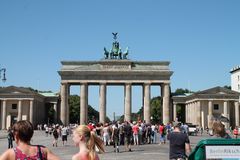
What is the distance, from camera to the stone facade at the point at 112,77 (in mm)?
91375

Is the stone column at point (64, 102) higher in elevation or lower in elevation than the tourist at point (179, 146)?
higher

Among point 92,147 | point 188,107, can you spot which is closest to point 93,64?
point 188,107

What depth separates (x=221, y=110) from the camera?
95250 mm

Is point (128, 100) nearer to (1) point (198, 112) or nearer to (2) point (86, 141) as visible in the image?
(1) point (198, 112)

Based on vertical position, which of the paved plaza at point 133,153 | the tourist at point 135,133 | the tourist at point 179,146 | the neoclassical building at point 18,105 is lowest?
the paved plaza at point 133,153

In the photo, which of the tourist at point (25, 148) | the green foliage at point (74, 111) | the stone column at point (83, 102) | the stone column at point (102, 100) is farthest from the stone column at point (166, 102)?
the tourist at point (25, 148)

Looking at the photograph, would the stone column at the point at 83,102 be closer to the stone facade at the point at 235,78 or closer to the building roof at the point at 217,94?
the building roof at the point at 217,94

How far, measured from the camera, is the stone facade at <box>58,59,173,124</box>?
9138 centimetres

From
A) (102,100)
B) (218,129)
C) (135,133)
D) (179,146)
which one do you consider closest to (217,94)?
(102,100)

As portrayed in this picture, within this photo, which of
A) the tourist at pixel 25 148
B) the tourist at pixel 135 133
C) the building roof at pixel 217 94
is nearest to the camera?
the tourist at pixel 25 148

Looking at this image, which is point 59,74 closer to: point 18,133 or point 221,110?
point 221,110

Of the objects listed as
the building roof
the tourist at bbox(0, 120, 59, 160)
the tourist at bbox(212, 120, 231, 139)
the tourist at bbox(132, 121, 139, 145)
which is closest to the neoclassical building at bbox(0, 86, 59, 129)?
the building roof

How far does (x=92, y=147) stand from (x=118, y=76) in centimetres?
8432

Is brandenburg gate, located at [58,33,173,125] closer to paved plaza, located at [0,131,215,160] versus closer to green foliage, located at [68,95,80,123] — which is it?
green foliage, located at [68,95,80,123]
